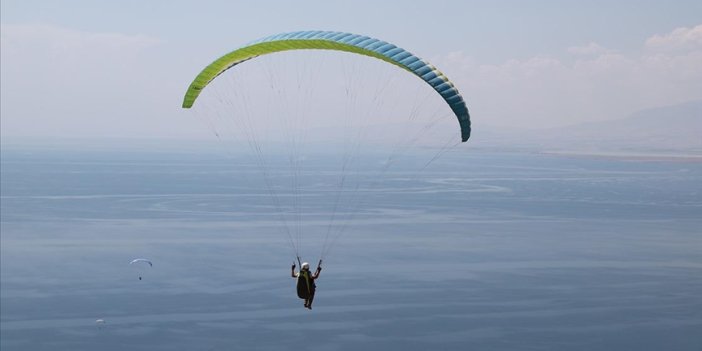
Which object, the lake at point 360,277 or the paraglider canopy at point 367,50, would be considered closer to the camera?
the paraglider canopy at point 367,50

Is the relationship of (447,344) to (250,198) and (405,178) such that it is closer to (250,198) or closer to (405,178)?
(250,198)

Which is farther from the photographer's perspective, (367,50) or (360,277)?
(360,277)

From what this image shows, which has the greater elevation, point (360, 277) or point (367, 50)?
point (367, 50)

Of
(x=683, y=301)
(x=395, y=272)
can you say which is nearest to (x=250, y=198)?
(x=395, y=272)

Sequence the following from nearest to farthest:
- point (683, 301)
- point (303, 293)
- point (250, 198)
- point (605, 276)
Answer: point (303, 293) → point (683, 301) → point (605, 276) → point (250, 198)

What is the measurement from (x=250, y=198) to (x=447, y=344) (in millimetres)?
86232

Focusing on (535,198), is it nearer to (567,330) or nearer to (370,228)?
(370,228)

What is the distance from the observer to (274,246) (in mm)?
80875

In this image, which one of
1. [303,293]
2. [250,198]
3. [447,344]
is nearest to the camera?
[303,293]

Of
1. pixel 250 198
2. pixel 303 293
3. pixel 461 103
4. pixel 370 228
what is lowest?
pixel 303 293

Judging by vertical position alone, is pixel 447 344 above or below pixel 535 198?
below

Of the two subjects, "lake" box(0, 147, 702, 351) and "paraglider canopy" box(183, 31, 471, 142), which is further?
"lake" box(0, 147, 702, 351)

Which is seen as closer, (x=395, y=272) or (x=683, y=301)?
(x=683, y=301)

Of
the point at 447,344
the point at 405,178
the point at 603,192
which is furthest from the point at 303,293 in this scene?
the point at 405,178
